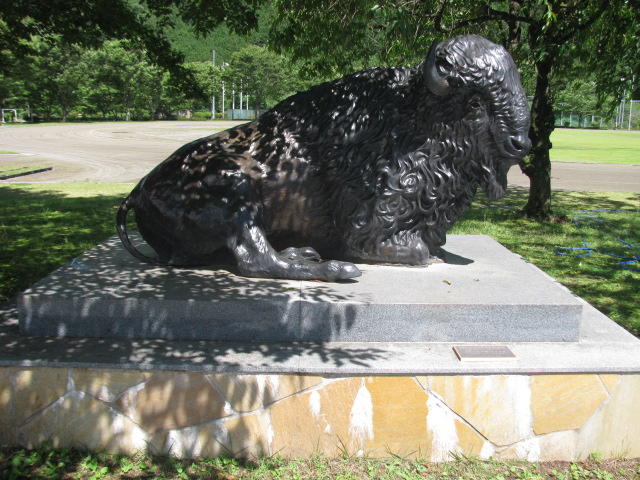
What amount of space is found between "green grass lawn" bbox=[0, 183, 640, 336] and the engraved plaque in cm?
218

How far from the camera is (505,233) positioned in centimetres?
907

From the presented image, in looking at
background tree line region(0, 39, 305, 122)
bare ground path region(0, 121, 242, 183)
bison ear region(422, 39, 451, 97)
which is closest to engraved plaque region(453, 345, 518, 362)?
bison ear region(422, 39, 451, 97)

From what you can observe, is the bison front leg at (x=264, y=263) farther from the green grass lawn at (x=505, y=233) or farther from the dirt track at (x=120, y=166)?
the dirt track at (x=120, y=166)

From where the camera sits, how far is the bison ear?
13.5ft

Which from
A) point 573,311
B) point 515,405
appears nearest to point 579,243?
point 573,311

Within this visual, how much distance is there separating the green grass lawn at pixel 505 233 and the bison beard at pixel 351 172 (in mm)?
2314

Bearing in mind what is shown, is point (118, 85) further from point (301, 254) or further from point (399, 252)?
point (399, 252)

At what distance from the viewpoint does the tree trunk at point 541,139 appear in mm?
9328

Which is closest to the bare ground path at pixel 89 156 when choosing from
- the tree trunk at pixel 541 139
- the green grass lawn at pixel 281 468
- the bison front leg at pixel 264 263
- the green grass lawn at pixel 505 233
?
the green grass lawn at pixel 505 233

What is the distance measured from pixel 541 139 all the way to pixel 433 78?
19.9ft

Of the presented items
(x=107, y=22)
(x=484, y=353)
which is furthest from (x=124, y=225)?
(x=107, y=22)

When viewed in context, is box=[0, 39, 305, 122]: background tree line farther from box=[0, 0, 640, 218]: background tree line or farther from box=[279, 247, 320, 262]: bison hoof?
box=[279, 247, 320, 262]: bison hoof

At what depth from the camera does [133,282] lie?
4.27 metres

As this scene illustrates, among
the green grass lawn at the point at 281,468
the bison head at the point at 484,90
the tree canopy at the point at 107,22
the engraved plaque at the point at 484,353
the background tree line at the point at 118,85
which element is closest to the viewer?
the green grass lawn at the point at 281,468
